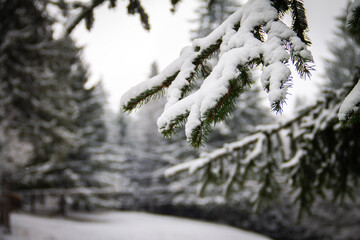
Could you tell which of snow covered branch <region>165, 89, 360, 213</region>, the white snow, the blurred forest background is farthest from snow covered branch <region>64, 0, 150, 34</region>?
snow covered branch <region>165, 89, 360, 213</region>

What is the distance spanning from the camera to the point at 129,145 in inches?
896

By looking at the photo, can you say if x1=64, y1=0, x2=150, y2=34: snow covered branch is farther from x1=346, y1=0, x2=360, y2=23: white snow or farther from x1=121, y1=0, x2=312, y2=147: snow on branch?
x1=346, y1=0, x2=360, y2=23: white snow

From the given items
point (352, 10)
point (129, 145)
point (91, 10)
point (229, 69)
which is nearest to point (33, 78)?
point (91, 10)

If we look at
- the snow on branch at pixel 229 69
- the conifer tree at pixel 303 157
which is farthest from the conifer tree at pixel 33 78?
the snow on branch at pixel 229 69

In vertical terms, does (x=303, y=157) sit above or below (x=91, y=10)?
below

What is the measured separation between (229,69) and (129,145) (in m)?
22.7

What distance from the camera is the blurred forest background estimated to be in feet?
8.99

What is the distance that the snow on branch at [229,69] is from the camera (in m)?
0.84

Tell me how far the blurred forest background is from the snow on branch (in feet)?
3.81

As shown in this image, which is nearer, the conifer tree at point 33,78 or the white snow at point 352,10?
the white snow at point 352,10

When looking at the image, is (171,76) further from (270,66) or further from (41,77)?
(41,77)

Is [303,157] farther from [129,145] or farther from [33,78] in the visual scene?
[129,145]

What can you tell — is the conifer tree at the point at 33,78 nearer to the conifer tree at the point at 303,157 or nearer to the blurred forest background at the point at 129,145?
the blurred forest background at the point at 129,145

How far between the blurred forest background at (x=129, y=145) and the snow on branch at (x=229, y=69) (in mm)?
1161
